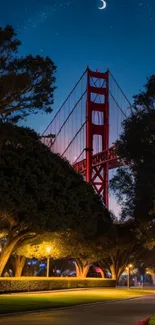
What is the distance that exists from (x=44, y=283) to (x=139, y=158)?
1445 cm

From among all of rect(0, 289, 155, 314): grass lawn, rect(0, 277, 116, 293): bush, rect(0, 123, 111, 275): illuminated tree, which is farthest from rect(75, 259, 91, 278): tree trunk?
rect(0, 289, 155, 314): grass lawn

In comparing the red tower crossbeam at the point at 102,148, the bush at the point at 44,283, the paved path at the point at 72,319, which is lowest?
the paved path at the point at 72,319

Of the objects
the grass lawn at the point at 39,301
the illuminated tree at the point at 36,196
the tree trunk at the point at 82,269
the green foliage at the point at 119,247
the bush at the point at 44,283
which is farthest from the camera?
the tree trunk at the point at 82,269

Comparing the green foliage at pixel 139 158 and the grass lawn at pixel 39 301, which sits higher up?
the green foliage at pixel 139 158

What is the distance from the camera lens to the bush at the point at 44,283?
3845 centimetres

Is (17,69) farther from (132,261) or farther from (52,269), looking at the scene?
(52,269)

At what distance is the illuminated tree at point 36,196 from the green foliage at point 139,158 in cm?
307

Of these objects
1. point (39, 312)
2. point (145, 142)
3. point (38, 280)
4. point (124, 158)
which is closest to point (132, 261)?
point (38, 280)

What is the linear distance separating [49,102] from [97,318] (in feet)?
30.6

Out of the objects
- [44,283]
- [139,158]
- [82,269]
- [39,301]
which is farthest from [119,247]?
[39,301]

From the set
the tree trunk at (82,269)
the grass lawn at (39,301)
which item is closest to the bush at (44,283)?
the grass lawn at (39,301)

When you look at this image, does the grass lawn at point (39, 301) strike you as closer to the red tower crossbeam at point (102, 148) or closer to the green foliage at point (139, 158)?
the green foliage at point (139, 158)

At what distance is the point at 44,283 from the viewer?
44.5 metres

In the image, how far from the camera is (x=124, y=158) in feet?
131
